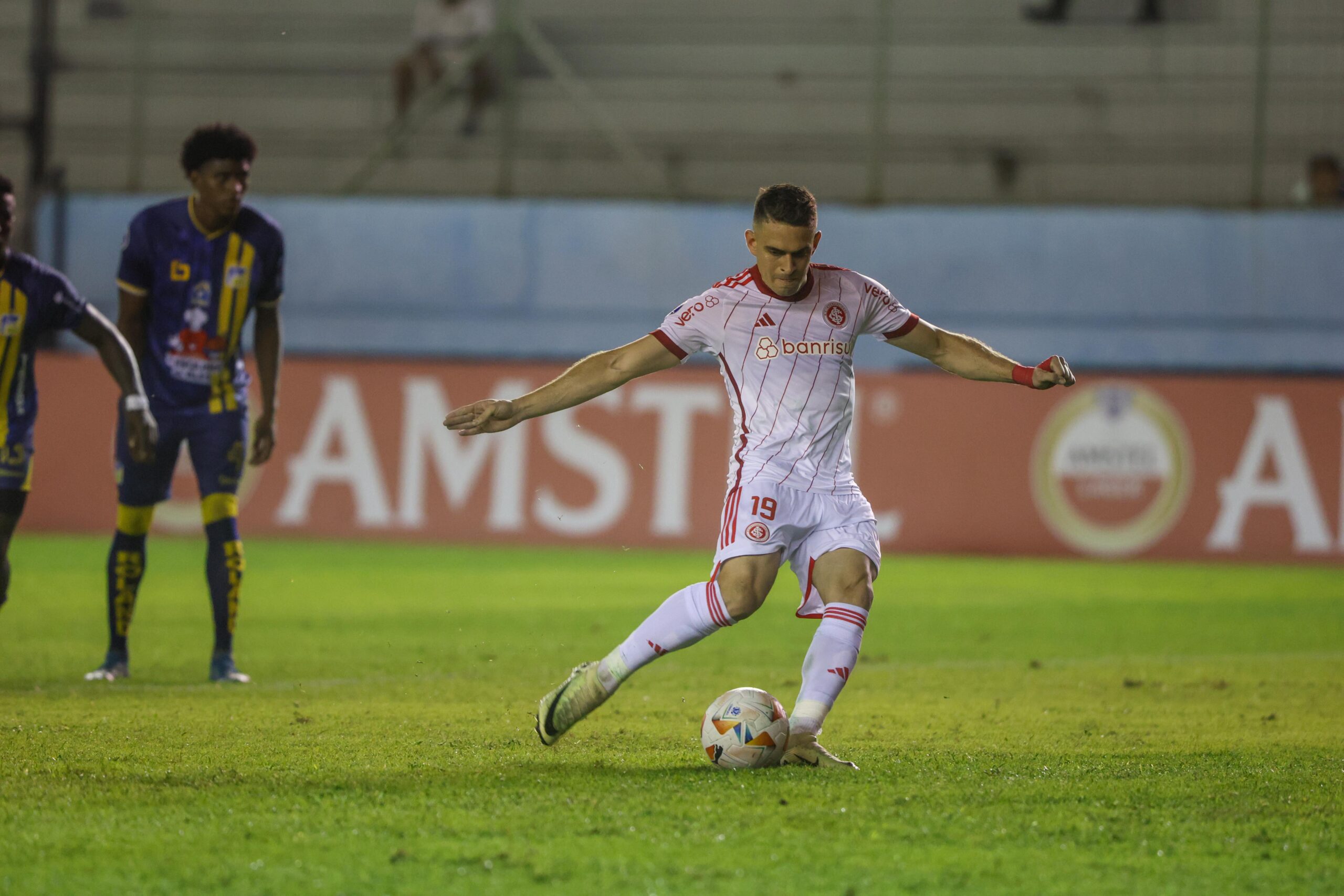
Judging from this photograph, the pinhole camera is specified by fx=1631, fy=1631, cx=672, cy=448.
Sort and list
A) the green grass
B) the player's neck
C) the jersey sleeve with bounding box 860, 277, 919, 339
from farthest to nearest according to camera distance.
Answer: the player's neck < the jersey sleeve with bounding box 860, 277, 919, 339 < the green grass

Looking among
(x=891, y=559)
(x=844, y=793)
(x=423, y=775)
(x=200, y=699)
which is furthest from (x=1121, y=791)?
(x=891, y=559)

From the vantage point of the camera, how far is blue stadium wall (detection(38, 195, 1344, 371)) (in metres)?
17.8

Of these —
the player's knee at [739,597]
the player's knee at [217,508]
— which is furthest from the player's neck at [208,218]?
the player's knee at [739,597]

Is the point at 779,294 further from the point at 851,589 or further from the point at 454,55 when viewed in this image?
the point at 454,55

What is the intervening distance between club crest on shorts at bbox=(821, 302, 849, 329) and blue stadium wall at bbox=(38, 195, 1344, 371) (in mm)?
12477

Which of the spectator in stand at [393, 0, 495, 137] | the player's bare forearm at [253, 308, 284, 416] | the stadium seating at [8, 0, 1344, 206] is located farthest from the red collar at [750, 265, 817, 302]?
the spectator in stand at [393, 0, 495, 137]

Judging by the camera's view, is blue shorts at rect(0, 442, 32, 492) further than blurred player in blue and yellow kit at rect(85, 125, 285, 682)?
No

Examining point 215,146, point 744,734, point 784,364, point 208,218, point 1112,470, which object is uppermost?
point 215,146

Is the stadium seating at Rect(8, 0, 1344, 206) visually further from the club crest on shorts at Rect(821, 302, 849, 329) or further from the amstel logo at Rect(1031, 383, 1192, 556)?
the club crest on shorts at Rect(821, 302, 849, 329)

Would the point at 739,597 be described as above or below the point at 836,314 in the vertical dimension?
below

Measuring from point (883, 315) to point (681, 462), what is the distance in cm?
967

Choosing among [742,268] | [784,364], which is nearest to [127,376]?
[784,364]

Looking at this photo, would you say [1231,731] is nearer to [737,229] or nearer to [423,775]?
[423,775]

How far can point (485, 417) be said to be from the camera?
5.02m
